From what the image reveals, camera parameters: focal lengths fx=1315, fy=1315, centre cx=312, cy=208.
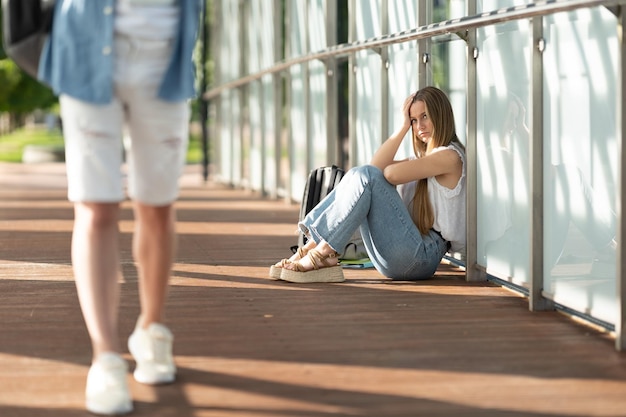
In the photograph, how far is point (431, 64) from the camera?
789cm

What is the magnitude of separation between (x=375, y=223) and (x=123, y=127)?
266 cm

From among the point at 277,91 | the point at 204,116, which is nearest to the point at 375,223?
the point at 277,91

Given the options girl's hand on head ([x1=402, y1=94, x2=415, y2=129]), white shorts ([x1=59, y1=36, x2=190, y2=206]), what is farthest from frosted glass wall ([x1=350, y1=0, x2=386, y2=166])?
white shorts ([x1=59, y1=36, x2=190, y2=206])

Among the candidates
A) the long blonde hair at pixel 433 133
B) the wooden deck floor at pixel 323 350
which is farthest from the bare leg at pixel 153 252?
the long blonde hair at pixel 433 133

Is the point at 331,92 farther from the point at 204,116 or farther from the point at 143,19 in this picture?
the point at 204,116

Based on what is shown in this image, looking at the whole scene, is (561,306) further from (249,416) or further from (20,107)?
(20,107)

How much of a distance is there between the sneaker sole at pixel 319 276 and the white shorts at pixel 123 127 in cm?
271

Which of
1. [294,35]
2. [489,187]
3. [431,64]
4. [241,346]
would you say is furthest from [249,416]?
[294,35]

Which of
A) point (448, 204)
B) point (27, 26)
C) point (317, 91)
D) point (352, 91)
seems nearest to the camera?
point (27, 26)

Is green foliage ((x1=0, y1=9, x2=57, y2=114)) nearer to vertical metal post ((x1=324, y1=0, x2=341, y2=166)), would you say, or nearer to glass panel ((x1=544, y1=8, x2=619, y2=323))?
vertical metal post ((x1=324, y1=0, x2=341, y2=166))

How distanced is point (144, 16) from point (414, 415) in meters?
1.43

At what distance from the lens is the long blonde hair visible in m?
6.73

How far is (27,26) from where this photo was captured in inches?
156

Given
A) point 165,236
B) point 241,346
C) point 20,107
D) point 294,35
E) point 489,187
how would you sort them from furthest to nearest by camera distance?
point 20,107
point 294,35
point 489,187
point 241,346
point 165,236
